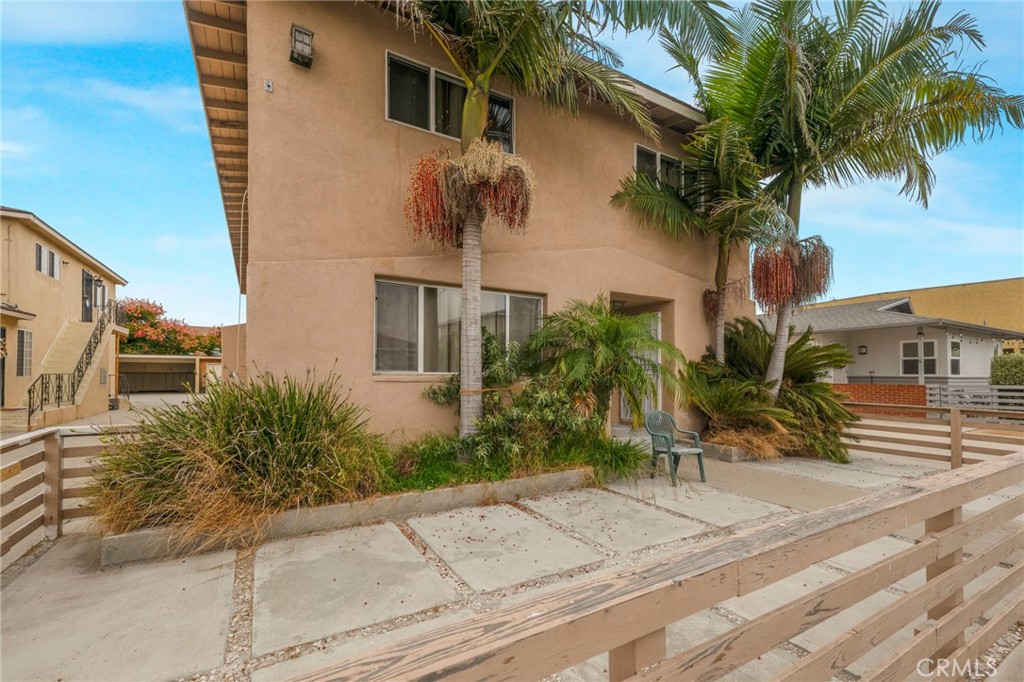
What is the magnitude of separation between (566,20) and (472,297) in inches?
129

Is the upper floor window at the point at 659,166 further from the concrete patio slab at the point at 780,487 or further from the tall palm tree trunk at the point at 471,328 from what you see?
the concrete patio slab at the point at 780,487

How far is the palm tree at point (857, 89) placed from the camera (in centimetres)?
647

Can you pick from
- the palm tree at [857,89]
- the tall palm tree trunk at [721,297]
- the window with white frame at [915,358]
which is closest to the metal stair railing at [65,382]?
the tall palm tree trunk at [721,297]

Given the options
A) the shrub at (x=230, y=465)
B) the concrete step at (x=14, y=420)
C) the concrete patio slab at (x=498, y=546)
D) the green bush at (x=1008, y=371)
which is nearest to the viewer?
the concrete patio slab at (x=498, y=546)

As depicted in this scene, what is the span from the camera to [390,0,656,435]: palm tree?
194 inches

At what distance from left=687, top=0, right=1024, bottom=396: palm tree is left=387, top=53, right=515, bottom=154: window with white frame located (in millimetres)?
3348

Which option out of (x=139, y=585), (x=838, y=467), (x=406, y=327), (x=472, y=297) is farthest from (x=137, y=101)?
(x=838, y=467)

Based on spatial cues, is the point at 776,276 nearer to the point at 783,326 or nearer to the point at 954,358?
the point at 783,326

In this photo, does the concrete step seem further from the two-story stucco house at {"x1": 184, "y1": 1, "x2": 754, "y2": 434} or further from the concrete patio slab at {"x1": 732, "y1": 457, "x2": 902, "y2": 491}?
the concrete patio slab at {"x1": 732, "y1": 457, "x2": 902, "y2": 491}

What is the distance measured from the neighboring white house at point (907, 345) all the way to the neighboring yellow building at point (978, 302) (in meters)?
4.10

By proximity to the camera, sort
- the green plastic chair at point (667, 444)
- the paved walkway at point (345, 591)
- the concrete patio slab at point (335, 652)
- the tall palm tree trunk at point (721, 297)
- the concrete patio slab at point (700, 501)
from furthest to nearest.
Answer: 1. the tall palm tree trunk at point (721, 297)
2. the green plastic chair at point (667, 444)
3. the concrete patio slab at point (700, 501)
4. the paved walkway at point (345, 591)
5. the concrete patio slab at point (335, 652)

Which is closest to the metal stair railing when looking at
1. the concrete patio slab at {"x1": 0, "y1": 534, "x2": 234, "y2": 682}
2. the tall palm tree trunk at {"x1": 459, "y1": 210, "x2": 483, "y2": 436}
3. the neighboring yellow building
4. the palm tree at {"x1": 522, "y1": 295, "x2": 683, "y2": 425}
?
the concrete patio slab at {"x1": 0, "y1": 534, "x2": 234, "y2": 682}

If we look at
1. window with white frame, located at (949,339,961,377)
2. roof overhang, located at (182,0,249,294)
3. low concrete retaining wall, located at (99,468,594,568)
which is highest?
roof overhang, located at (182,0,249,294)

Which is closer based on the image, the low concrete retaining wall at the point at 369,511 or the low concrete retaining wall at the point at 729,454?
the low concrete retaining wall at the point at 369,511
